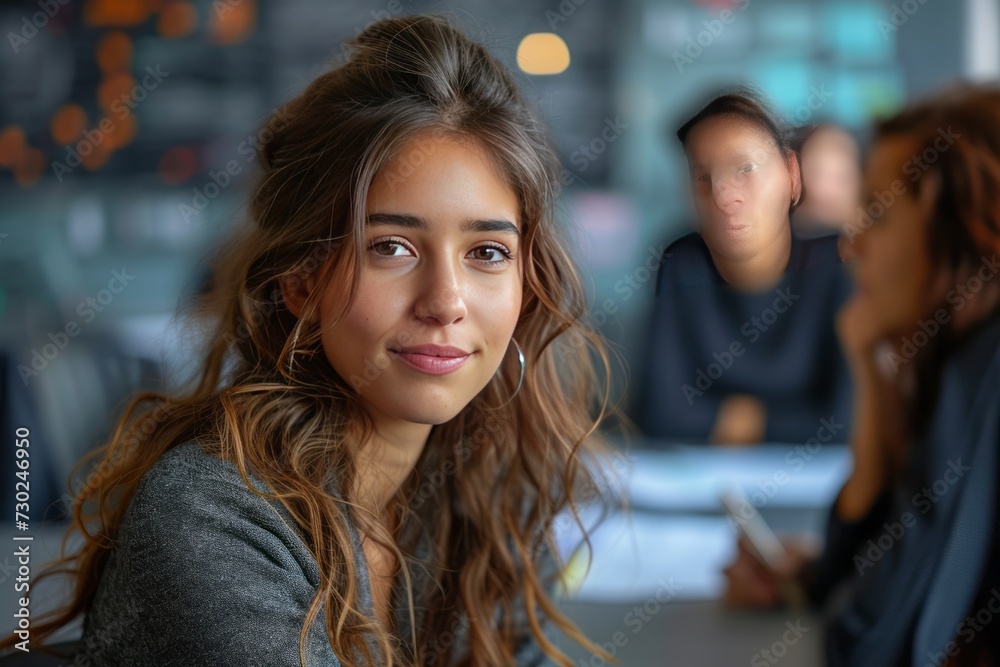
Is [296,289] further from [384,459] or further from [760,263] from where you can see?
[760,263]

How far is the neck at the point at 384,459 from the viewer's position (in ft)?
2.72

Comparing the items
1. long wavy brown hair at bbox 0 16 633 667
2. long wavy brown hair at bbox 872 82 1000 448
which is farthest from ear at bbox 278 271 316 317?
long wavy brown hair at bbox 872 82 1000 448

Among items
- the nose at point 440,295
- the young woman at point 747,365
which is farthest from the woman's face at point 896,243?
the nose at point 440,295

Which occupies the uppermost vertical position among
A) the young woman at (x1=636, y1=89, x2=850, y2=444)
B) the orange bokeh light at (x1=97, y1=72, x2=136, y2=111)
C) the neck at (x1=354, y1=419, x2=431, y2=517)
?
the orange bokeh light at (x1=97, y1=72, x2=136, y2=111)

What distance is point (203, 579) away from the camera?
648 mm

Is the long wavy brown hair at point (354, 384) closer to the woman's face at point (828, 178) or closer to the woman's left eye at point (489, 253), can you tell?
the woman's left eye at point (489, 253)

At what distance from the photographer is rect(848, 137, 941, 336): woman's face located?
3.11 feet

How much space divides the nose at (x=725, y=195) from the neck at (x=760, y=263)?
36mm

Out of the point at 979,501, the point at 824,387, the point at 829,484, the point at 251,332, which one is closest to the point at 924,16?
the point at 824,387

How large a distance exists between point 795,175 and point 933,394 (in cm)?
54

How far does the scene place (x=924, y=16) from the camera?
2.04 metres

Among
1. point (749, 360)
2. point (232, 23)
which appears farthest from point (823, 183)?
point (232, 23)

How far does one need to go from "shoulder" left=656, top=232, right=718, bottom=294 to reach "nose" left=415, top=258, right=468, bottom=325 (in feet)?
0.51

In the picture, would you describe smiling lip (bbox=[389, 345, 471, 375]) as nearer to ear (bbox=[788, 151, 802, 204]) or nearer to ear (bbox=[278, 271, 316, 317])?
ear (bbox=[278, 271, 316, 317])
